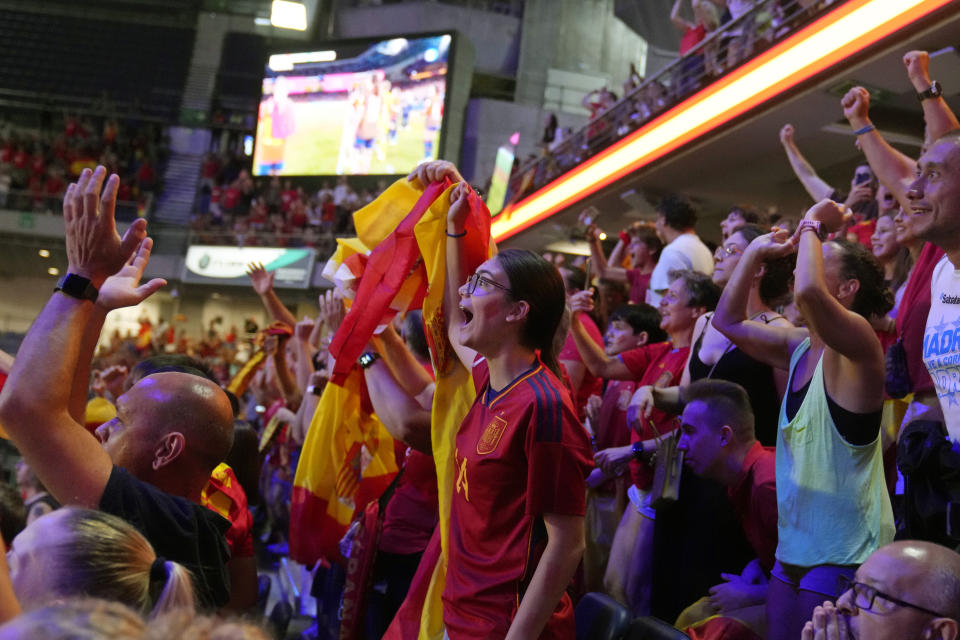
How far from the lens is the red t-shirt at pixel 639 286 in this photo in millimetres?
6044

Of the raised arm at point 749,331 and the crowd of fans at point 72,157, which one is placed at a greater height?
the crowd of fans at point 72,157

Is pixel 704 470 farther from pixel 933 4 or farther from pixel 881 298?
pixel 933 4

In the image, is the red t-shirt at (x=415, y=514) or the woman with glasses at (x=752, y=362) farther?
the red t-shirt at (x=415, y=514)

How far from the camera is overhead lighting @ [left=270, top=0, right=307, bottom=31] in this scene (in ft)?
51.9

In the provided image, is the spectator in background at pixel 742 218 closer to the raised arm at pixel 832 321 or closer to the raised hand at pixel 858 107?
the raised hand at pixel 858 107

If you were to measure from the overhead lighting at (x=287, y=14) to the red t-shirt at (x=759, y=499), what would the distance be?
1458cm

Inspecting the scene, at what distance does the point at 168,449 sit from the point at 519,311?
87 cm

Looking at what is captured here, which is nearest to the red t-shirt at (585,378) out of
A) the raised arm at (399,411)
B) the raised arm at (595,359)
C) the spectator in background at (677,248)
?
the raised arm at (595,359)

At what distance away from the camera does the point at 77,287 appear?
187cm

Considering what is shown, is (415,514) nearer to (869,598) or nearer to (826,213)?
(826,213)

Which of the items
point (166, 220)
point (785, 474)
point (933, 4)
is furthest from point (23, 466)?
point (166, 220)

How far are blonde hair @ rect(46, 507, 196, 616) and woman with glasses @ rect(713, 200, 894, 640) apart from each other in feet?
4.81

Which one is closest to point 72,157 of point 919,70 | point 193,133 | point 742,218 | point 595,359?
point 193,133

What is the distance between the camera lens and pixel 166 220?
787 inches
